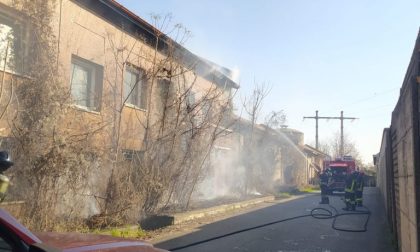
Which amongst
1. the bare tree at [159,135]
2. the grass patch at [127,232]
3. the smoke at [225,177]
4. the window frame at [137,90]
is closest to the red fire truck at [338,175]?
the smoke at [225,177]

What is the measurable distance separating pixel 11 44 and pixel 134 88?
526 cm

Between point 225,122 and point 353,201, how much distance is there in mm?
5840

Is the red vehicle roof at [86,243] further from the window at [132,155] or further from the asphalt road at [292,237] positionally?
the window at [132,155]

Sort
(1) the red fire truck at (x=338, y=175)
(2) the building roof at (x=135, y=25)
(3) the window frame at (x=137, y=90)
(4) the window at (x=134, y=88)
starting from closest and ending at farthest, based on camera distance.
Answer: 1. (2) the building roof at (x=135, y=25)
2. (3) the window frame at (x=137, y=90)
3. (4) the window at (x=134, y=88)
4. (1) the red fire truck at (x=338, y=175)

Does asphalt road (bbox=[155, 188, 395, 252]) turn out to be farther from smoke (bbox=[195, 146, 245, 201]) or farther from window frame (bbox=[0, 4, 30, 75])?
smoke (bbox=[195, 146, 245, 201])

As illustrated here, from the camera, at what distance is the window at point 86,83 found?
12.1m

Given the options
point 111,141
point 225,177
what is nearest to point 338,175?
point 225,177

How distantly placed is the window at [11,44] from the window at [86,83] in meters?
2.50

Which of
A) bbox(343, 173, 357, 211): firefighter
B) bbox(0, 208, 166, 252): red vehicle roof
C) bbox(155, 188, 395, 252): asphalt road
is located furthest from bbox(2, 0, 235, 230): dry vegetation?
bbox(0, 208, 166, 252): red vehicle roof

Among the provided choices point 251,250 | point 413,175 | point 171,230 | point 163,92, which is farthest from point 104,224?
point 413,175

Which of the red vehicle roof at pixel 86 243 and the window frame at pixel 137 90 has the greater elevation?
the window frame at pixel 137 90

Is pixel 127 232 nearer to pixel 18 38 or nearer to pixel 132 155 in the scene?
pixel 132 155

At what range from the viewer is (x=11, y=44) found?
9195 mm

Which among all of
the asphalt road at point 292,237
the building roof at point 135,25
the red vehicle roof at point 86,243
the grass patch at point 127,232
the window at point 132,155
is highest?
the building roof at point 135,25
